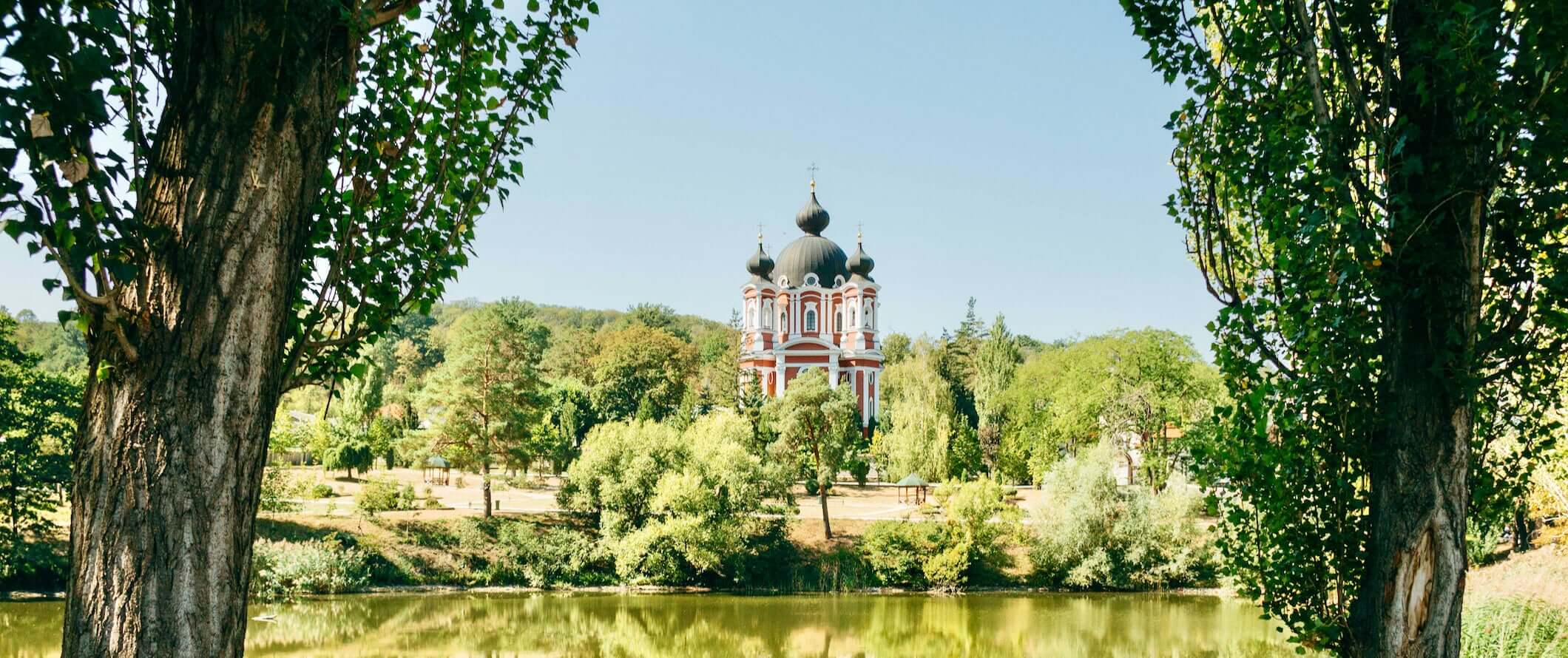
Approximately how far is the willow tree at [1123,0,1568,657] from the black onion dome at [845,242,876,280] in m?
43.4

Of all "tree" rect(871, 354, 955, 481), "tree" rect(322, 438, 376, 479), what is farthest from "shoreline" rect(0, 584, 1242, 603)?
"tree" rect(322, 438, 376, 479)

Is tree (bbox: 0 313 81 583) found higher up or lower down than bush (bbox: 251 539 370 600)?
higher up

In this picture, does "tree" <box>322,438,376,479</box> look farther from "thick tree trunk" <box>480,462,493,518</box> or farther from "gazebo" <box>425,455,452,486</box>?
"thick tree trunk" <box>480,462,493,518</box>

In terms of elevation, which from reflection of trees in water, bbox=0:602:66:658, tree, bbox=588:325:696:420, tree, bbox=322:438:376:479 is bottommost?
reflection of trees in water, bbox=0:602:66:658

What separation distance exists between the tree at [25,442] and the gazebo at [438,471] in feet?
31.5

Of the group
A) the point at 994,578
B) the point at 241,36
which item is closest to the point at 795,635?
the point at 994,578

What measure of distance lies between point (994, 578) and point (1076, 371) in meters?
11.3

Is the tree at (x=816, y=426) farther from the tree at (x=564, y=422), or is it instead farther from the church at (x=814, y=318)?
the church at (x=814, y=318)

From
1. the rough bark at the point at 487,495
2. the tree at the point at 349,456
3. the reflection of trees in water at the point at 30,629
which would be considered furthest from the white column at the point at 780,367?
the reflection of trees in water at the point at 30,629

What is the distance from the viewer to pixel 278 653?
1460 cm

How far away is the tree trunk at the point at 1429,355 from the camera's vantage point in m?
3.74

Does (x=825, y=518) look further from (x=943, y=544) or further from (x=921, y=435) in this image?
(x=921, y=435)

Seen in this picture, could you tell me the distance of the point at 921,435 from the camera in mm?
30891

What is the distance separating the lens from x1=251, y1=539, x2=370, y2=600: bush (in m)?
18.1
